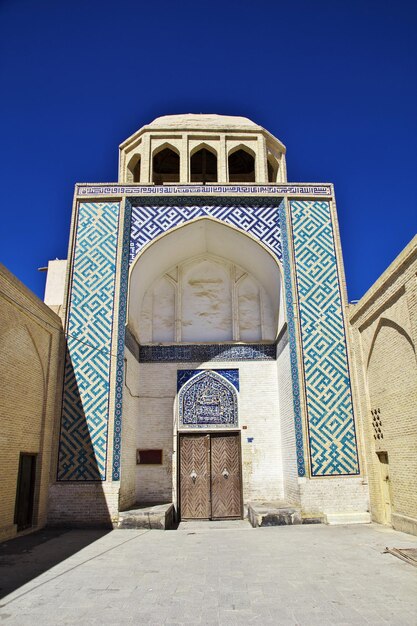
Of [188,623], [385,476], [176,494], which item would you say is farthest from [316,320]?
[188,623]

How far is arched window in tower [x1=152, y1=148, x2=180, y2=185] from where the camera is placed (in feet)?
34.2

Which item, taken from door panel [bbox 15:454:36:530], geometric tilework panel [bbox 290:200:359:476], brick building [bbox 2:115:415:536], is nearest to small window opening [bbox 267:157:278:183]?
brick building [bbox 2:115:415:536]

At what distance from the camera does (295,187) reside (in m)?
8.47

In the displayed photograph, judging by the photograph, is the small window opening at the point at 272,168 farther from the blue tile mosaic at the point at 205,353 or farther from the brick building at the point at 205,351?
the blue tile mosaic at the point at 205,353

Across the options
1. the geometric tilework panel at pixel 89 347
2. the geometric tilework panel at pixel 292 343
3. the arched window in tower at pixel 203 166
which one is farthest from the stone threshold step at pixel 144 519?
the arched window in tower at pixel 203 166

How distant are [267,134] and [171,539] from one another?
7.86m

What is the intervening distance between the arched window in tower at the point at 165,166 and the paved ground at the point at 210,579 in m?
7.65

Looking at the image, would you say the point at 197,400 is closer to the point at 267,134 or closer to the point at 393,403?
the point at 393,403

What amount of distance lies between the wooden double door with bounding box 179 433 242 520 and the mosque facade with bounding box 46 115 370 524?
2cm

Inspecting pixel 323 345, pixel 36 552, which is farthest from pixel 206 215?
pixel 36 552

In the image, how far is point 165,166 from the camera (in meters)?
11.0

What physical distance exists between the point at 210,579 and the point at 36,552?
2.13 m

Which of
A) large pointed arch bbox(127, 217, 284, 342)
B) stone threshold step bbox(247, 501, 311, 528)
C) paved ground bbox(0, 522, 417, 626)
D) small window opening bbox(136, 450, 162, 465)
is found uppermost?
large pointed arch bbox(127, 217, 284, 342)

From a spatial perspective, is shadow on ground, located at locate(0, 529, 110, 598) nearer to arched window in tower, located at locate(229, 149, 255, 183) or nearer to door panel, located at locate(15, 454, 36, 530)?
door panel, located at locate(15, 454, 36, 530)
